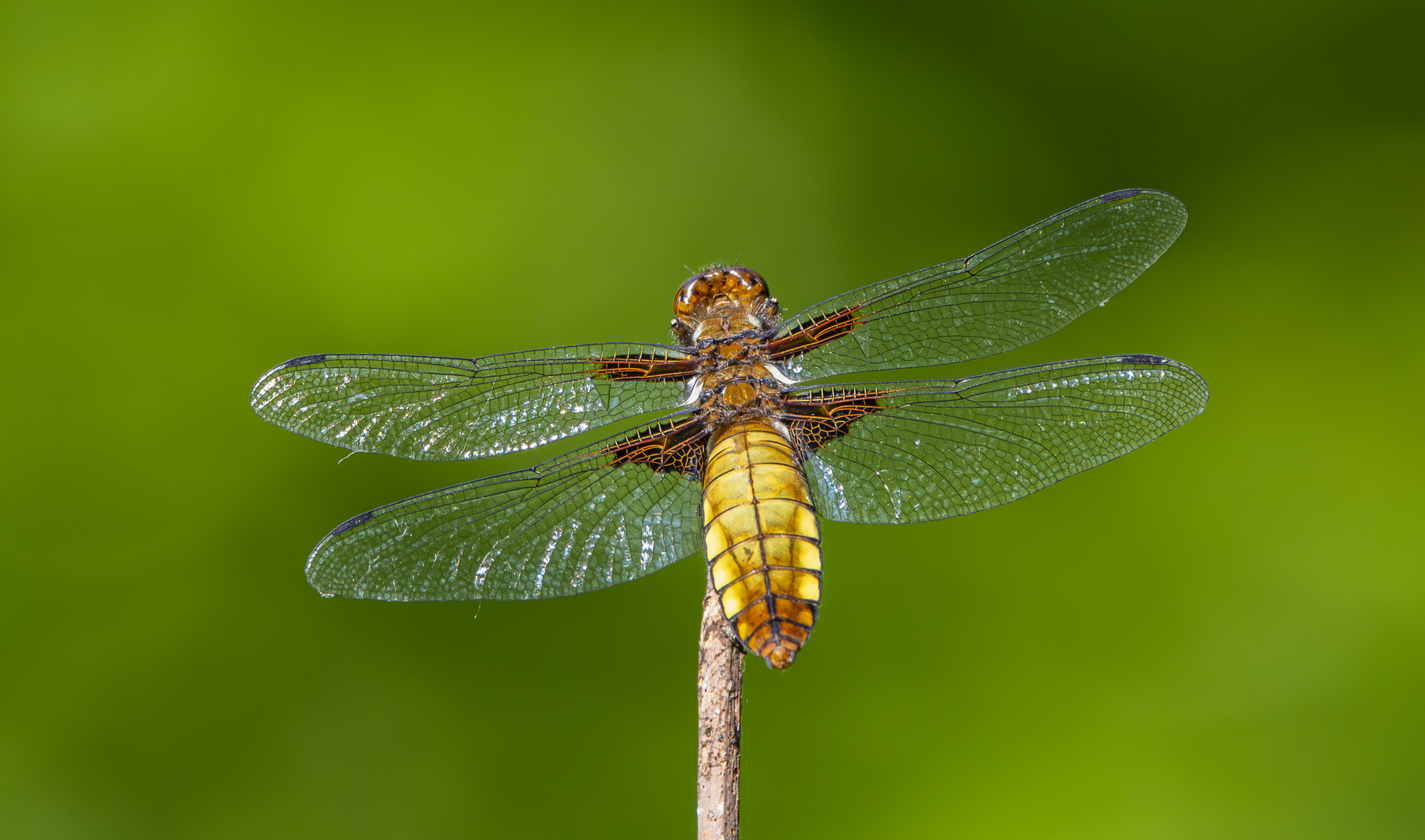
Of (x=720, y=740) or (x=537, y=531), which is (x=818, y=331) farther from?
(x=720, y=740)

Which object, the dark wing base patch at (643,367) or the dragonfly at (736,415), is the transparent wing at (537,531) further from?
the dark wing base patch at (643,367)

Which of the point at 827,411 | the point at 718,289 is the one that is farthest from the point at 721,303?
the point at 827,411

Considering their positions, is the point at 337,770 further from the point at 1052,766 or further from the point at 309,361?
the point at 1052,766

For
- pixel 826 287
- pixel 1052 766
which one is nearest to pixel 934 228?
pixel 826 287

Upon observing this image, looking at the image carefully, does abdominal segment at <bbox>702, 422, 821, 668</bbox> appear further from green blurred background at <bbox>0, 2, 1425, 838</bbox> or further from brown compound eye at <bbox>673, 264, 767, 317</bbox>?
green blurred background at <bbox>0, 2, 1425, 838</bbox>

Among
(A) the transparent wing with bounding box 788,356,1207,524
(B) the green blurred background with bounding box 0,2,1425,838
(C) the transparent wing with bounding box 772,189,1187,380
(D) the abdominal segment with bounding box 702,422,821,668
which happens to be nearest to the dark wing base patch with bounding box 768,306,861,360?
(C) the transparent wing with bounding box 772,189,1187,380

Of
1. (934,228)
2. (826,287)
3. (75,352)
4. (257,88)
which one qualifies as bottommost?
(75,352)
